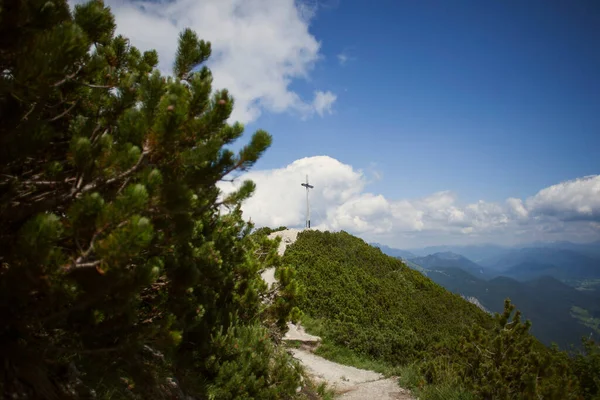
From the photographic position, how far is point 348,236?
26047mm

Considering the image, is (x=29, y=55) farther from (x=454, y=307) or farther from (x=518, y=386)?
(x=454, y=307)

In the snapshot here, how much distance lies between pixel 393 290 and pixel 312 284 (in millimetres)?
5081

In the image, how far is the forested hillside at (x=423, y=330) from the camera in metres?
7.04

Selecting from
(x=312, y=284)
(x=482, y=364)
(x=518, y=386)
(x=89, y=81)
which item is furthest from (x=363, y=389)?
(x=89, y=81)

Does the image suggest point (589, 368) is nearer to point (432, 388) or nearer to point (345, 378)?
point (432, 388)

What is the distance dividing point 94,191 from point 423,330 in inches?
644

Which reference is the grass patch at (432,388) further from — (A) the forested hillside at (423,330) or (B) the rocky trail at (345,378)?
(B) the rocky trail at (345,378)

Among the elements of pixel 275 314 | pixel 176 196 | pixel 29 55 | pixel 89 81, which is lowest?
pixel 275 314

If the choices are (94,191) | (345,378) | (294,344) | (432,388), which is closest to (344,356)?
(294,344)

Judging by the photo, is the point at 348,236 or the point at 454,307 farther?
the point at 348,236

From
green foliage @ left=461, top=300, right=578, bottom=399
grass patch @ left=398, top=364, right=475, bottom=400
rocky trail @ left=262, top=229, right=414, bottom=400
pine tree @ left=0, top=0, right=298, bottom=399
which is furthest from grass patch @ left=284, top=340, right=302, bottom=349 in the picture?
pine tree @ left=0, top=0, right=298, bottom=399

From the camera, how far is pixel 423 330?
1564 cm

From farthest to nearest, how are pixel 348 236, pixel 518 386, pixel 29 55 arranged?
pixel 348 236 < pixel 518 386 < pixel 29 55

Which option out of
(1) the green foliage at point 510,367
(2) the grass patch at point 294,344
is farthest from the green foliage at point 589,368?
(2) the grass patch at point 294,344
